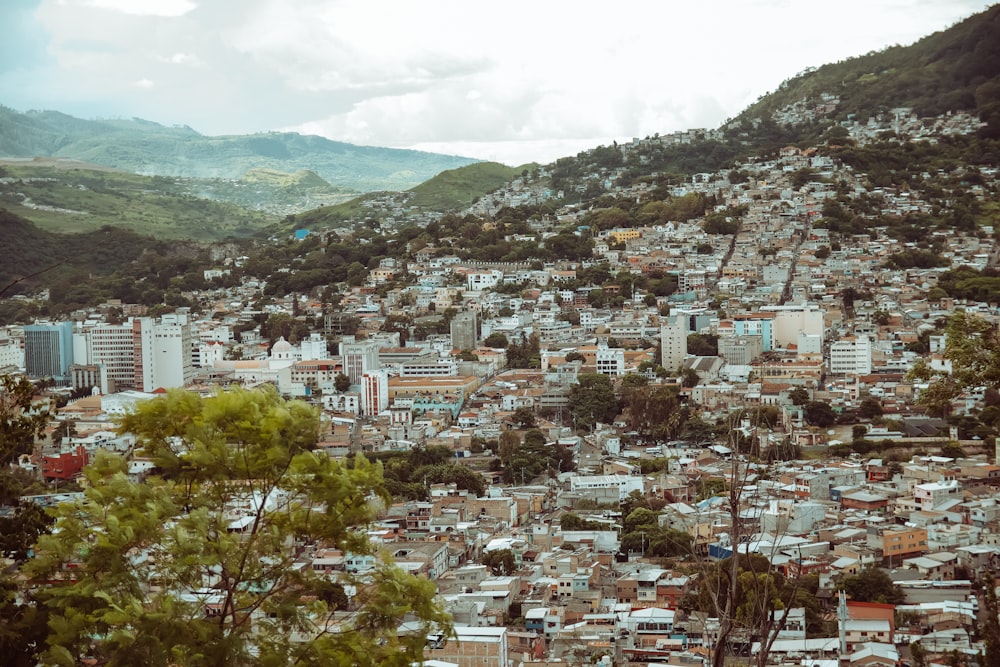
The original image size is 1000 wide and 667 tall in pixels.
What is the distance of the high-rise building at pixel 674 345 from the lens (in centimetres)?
2205

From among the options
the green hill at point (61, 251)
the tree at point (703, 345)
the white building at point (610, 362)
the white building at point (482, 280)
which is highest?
the green hill at point (61, 251)

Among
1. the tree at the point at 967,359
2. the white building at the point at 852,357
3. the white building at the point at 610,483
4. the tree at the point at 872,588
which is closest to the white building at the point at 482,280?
the white building at the point at 852,357

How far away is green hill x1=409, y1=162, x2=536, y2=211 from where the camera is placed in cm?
4869

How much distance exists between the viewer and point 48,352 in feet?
76.4

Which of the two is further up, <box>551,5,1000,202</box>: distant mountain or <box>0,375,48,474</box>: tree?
<box>551,5,1000,202</box>: distant mountain

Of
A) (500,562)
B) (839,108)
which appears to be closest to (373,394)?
(500,562)

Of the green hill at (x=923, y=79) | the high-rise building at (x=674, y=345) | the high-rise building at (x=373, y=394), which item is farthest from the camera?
the green hill at (x=923, y=79)

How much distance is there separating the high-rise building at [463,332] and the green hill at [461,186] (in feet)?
71.0

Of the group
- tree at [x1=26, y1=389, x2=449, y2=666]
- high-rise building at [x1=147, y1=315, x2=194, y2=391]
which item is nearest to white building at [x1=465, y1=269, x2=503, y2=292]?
high-rise building at [x1=147, y1=315, x2=194, y2=391]

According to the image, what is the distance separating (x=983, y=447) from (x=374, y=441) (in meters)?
7.72

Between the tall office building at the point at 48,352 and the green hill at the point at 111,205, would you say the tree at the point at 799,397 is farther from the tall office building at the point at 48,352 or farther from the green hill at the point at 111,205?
the green hill at the point at 111,205

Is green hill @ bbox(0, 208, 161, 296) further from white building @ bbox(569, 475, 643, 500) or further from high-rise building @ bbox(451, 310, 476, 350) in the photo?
white building @ bbox(569, 475, 643, 500)

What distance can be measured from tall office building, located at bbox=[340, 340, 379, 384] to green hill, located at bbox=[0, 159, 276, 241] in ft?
65.7

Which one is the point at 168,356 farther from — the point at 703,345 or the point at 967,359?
the point at 967,359
